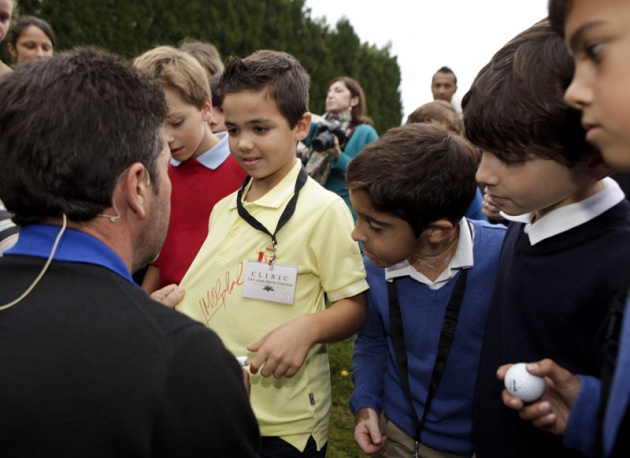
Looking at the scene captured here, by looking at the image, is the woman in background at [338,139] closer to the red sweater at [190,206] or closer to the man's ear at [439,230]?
the red sweater at [190,206]

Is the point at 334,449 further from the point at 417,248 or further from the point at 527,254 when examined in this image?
the point at 527,254

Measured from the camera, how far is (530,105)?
155cm

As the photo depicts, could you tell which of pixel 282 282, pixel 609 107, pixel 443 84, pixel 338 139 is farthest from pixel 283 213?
pixel 443 84

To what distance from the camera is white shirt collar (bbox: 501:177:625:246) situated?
1502 mm

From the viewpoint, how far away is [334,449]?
3.77m

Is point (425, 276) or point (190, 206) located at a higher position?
point (190, 206)

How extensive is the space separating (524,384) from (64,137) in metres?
1.21

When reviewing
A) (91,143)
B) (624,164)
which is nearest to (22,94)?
(91,143)

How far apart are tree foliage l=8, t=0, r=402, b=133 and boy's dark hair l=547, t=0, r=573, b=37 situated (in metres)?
7.46

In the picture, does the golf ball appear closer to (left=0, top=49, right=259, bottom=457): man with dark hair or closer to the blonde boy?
(left=0, top=49, right=259, bottom=457): man with dark hair

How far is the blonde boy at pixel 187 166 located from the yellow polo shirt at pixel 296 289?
54 centimetres
